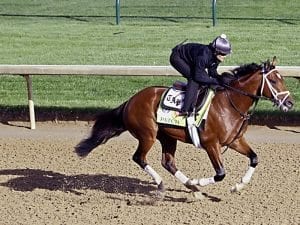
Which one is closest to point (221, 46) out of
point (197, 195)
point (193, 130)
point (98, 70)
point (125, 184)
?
point (193, 130)

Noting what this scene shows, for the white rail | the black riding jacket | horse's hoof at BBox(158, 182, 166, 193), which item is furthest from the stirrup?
the white rail

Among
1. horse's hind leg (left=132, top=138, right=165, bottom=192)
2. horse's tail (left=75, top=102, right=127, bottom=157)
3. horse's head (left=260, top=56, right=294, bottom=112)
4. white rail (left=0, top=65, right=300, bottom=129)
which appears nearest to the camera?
horse's head (left=260, top=56, right=294, bottom=112)

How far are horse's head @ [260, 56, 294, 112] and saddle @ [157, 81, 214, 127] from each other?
0.59 metres

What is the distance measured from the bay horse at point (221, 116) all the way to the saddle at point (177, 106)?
69 millimetres

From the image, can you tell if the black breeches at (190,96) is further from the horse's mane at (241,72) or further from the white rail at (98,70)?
the white rail at (98,70)

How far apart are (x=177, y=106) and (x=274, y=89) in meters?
1.03

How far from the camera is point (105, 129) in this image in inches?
389

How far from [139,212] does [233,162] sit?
2.56 meters

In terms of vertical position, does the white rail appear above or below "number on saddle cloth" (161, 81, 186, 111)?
below

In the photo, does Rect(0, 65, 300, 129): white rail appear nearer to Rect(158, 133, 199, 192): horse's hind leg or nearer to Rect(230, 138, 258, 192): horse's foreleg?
Rect(158, 133, 199, 192): horse's hind leg

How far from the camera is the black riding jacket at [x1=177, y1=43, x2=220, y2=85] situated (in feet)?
30.0

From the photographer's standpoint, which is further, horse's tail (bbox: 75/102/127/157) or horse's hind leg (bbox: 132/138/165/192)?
horse's tail (bbox: 75/102/127/157)

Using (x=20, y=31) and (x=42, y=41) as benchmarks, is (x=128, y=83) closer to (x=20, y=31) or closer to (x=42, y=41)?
(x=42, y=41)

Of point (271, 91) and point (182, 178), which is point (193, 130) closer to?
point (182, 178)
